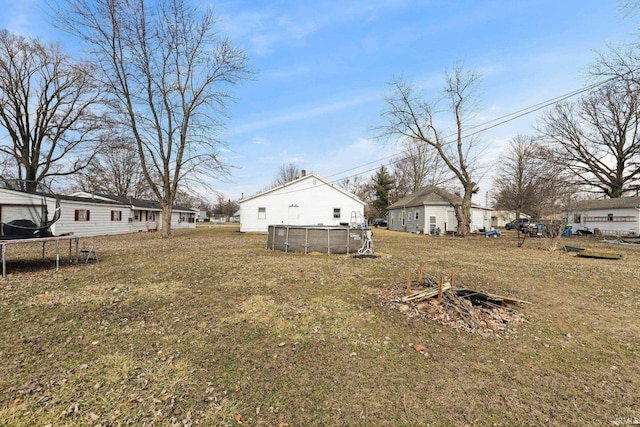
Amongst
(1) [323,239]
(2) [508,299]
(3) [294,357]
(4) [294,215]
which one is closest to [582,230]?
(4) [294,215]

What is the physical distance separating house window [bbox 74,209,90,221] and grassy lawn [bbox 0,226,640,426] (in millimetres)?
15334

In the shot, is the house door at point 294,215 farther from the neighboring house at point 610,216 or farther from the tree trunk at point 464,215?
the neighboring house at point 610,216

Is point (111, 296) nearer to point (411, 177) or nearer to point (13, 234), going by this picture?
point (13, 234)

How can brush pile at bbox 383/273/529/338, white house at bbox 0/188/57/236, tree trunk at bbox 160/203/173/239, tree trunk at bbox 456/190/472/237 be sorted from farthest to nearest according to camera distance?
tree trunk at bbox 456/190/472/237 < tree trunk at bbox 160/203/173/239 < white house at bbox 0/188/57/236 < brush pile at bbox 383/273/529/338

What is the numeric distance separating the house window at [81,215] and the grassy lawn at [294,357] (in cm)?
1533

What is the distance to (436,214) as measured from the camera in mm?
28094

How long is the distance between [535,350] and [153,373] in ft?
16.4

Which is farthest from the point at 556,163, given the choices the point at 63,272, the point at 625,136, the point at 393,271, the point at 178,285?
the point at 63,272

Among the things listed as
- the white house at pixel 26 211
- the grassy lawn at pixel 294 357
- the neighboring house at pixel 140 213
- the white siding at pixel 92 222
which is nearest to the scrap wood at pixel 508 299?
the grassy lawn at pixel 294 357

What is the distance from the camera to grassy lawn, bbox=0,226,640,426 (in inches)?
113

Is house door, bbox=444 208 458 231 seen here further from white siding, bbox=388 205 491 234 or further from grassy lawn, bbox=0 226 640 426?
grassy lawn, bbox=0 226 640 426

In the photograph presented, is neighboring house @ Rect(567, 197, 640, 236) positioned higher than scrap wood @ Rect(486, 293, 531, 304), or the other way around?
neighboring house @ Rect(567, 197, 640, 236)

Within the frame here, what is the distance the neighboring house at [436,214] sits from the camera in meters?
27.9

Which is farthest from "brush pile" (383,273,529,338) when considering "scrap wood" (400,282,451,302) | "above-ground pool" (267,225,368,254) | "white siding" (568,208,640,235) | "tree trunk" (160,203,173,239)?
"white siding" (568,208,640,235)
